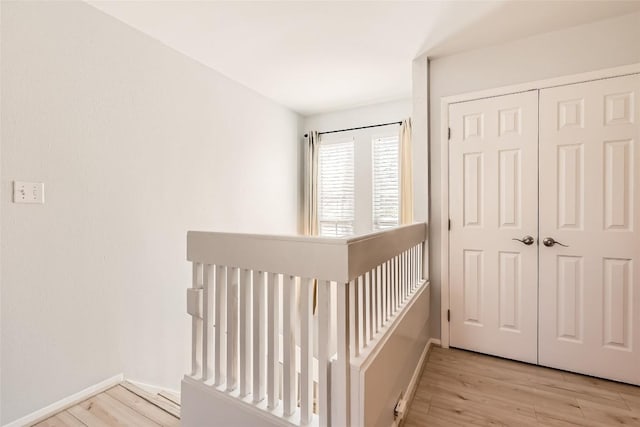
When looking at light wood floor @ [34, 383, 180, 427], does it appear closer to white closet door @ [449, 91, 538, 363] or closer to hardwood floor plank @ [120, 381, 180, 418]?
hardwood floor plank @ [120, 381, 180, 418]

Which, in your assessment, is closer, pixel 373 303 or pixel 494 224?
pixel 373 303

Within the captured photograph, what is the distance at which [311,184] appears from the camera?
4.17 meters

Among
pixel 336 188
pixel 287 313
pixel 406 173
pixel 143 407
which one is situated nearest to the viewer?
pixel 287 313

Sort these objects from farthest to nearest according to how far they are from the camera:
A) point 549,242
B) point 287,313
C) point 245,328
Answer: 1. point 549,242
2. point 245,328
3. point 287,313

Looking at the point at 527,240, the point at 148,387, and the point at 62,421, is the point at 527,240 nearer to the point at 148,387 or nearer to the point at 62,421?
the point at 148,387

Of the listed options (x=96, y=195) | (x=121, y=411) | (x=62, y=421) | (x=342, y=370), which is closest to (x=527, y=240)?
(x=342, y=370)

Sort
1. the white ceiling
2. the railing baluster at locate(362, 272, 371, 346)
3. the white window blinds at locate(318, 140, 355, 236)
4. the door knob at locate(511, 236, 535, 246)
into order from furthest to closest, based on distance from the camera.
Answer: the white window blinds at locate(318, 140, 355, 236)
the door knob at locate(511, 236, 535, 246)
the white ceiling
the railing baluster at locate(362, 272, 371, 346)

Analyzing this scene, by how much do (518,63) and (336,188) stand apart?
232 centimetres

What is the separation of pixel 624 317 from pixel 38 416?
12.2 feet

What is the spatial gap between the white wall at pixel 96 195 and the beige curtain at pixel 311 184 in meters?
1.42

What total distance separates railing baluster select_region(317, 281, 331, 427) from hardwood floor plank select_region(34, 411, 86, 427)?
59.1 inches

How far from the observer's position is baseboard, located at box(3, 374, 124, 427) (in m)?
1.71

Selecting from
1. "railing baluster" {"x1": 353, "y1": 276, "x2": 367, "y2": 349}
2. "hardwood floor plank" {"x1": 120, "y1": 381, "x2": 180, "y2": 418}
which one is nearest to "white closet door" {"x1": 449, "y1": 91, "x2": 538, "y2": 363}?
"railing baluster" {"x1": 353, "y1": 276, "x2": 367, "y2": 349}

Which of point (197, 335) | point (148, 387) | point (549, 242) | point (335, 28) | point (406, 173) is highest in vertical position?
point (335, 28)
